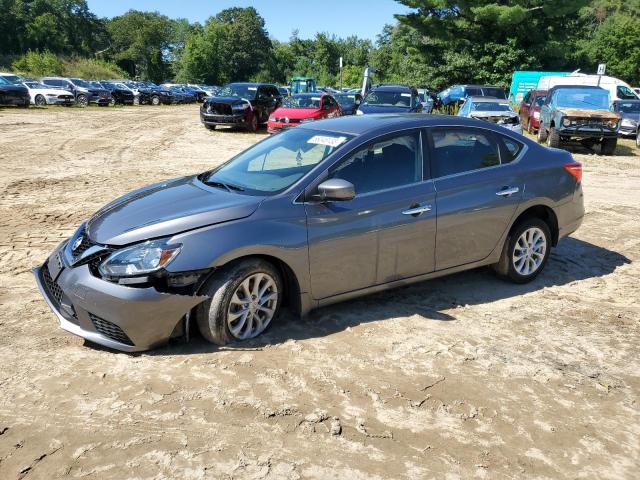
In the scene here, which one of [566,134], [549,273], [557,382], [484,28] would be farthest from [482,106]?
[484,28]

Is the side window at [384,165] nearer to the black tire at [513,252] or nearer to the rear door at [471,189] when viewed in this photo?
the rear door at [471,189]

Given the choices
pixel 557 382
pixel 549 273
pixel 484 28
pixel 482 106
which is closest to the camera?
pixel 557 382

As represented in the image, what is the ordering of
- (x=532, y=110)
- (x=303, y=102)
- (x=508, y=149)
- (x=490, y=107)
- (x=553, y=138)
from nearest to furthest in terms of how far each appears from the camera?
(x=508, y=149), (x=553, y=138), (x=490, y=107), (x=303, y=102), (x=532, y=110)

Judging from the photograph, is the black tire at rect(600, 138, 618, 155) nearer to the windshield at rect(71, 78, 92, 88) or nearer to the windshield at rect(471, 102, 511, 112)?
the windshield at rect(471, 102, 511, 112)

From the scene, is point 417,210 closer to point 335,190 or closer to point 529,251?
point 335,190

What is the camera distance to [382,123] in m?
4.79

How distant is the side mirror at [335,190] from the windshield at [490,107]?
46.3 feet

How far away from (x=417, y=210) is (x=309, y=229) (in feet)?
Result: 3.28

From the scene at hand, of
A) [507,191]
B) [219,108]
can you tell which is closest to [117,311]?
[507,191]

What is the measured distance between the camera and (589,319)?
4.78 m

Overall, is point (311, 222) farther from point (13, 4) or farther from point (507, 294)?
point (13, 4)

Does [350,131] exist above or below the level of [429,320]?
above

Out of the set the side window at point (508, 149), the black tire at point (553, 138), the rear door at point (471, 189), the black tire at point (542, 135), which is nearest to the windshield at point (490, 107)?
the black tire at point (542, 135)

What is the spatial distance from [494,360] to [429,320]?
2.48ft
